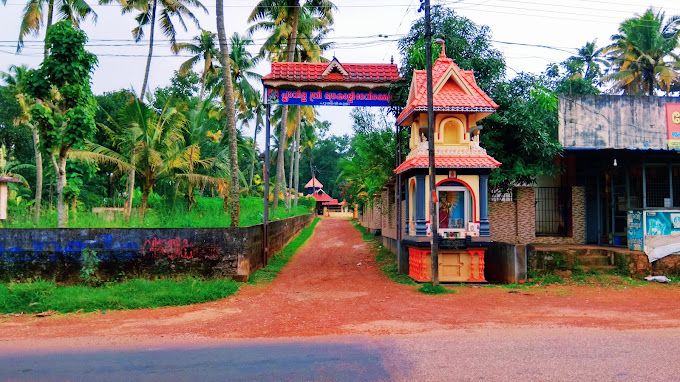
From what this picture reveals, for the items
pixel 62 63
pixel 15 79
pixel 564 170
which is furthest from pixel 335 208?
pixel 62 63

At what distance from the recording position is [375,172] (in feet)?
73.5

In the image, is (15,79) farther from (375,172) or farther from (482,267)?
(482,267)

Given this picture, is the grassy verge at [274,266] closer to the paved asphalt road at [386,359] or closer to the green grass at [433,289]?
the green grass at [433,289]

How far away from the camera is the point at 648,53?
34.9 metres

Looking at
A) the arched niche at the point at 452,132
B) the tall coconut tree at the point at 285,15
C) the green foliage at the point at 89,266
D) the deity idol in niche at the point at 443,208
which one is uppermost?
the tall coconut tree at the point at 285,15

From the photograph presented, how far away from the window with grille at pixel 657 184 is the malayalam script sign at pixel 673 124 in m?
0.80

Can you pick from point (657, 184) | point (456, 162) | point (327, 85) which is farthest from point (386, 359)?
point (657, 184)

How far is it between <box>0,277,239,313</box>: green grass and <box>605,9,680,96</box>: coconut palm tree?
33092mm

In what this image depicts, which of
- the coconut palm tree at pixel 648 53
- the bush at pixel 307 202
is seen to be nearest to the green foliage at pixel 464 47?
the coconut palm tree at pixel 648 53

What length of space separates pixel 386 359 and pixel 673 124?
14.1 meters

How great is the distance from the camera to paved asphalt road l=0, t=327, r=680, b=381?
238 inches

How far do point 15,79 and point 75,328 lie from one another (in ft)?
80.9

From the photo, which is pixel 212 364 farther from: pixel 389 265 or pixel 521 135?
pixel 521 135

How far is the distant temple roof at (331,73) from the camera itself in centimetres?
1599
